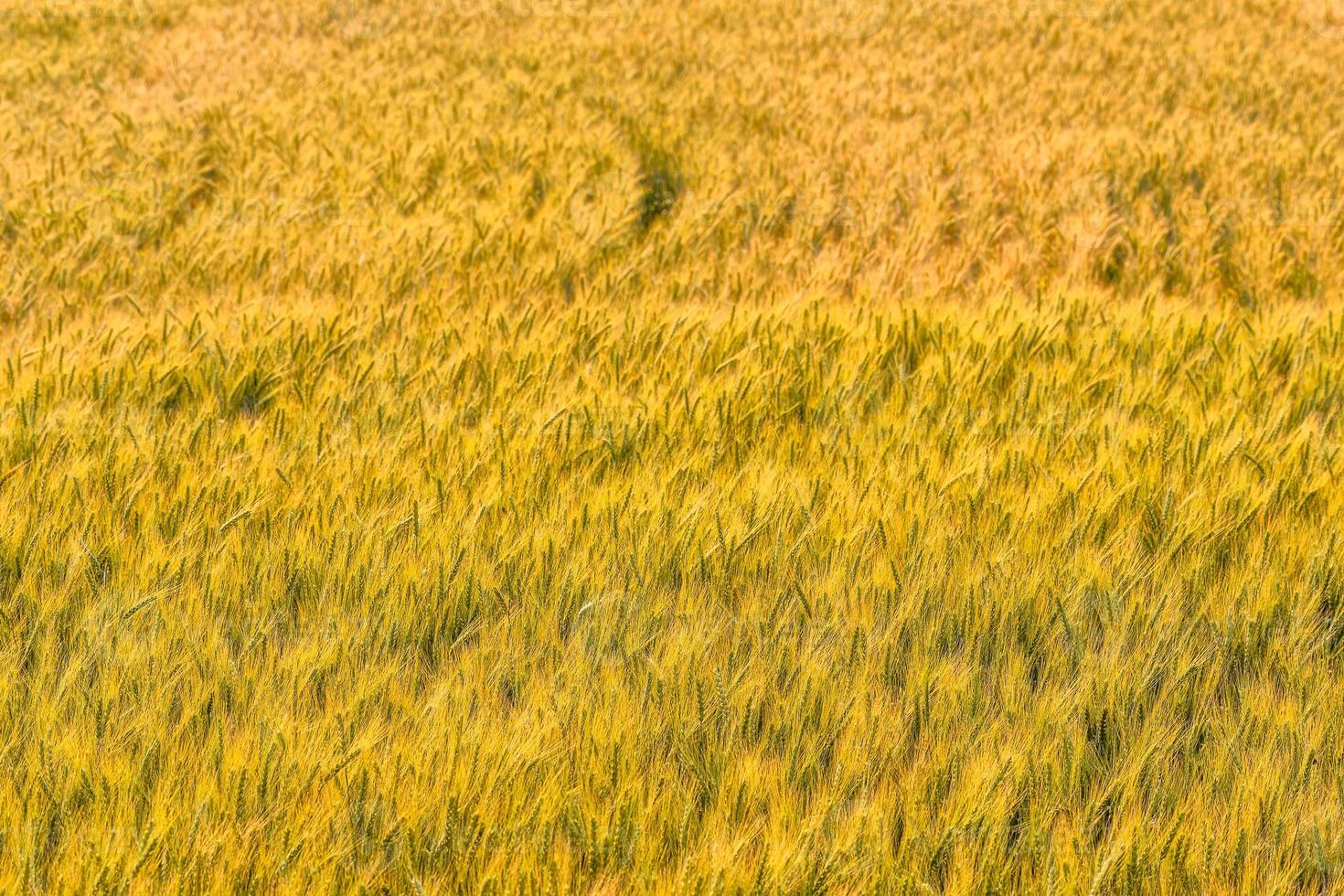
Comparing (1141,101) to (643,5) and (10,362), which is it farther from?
(10,362)

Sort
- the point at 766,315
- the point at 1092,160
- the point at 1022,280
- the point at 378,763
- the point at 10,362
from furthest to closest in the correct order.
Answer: the point at 1092,160 < the point at 1022,280 < the point at 766,315 < the point at 10,362 < the point at 378,763

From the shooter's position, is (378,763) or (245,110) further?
(245,110)

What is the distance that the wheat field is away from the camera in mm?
1256

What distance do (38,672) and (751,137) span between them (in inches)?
148

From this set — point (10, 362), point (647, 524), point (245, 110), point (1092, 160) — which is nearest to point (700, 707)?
point (647, 524)

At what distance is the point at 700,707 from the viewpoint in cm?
145

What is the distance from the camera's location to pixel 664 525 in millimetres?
1829

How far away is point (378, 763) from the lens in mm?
1316

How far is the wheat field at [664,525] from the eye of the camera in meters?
1.26

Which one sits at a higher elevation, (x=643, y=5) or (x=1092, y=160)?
(x=643, y=5)

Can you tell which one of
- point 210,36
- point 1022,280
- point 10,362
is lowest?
point 1022,280

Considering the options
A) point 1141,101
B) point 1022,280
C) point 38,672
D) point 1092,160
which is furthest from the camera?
point 1141,101

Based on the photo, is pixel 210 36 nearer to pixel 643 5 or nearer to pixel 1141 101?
pixel 643 5

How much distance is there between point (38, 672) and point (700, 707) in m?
0.86
